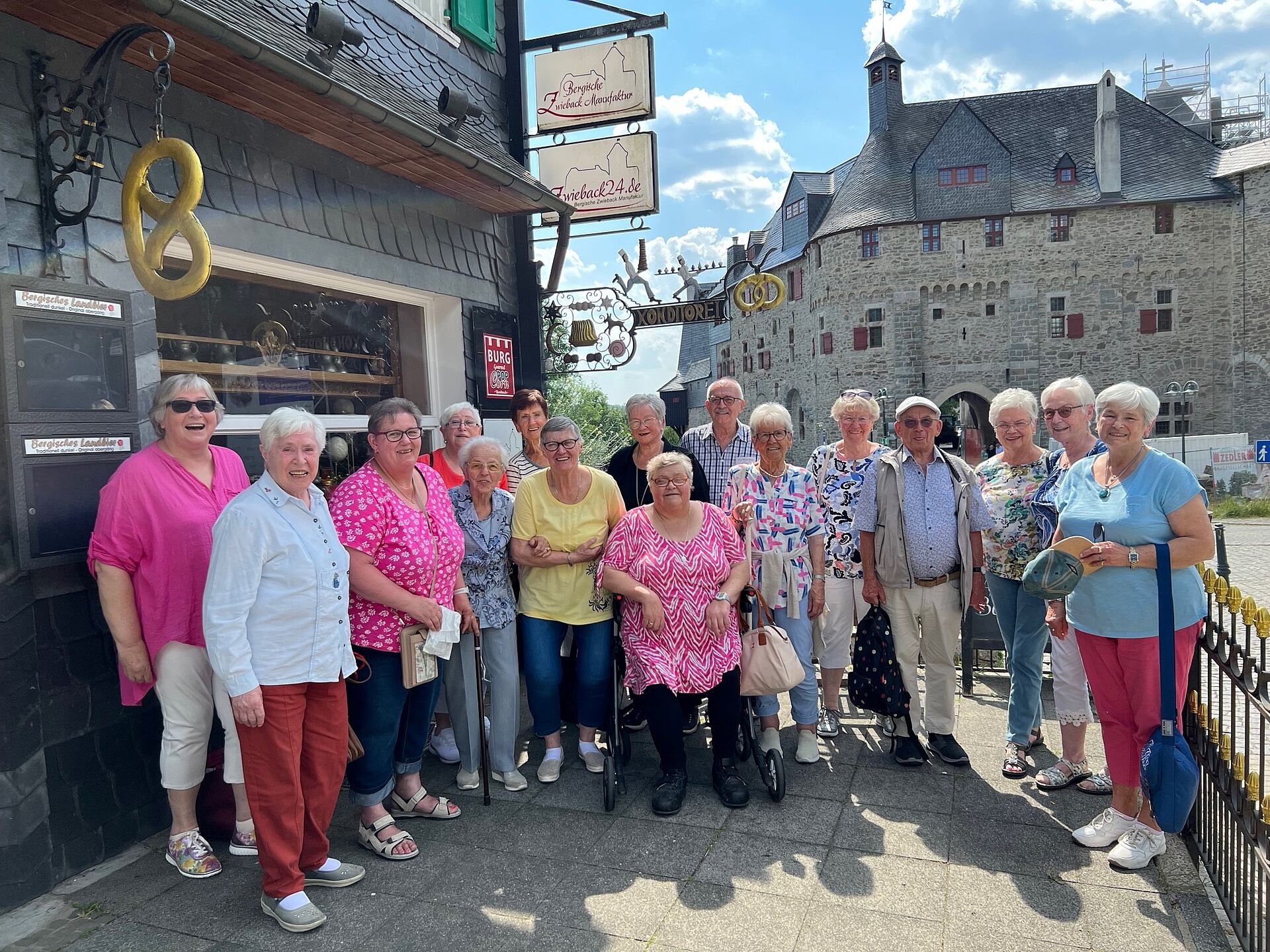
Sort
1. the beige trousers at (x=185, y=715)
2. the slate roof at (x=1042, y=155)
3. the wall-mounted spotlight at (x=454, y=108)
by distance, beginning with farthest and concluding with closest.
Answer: the slate roof at (x=1042, y=155) < the wall-mounted spotlight at (x=454, y=108) < the beige trousers at (x=185, y=715)

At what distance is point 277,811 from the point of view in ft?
9.86

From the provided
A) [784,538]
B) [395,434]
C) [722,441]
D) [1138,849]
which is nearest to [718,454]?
[722,441]

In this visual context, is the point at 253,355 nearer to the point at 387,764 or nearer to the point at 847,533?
the point at 387,764

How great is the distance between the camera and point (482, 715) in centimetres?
404

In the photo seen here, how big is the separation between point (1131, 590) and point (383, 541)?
2915 millimetres

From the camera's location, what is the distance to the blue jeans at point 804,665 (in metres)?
4.44

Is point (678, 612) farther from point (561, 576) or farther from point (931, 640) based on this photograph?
point (931, 640)

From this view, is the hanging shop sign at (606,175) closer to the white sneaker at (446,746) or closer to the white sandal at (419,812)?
the white sneaker at (446,746)

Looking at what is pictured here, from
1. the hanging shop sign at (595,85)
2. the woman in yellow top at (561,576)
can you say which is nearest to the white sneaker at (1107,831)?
the woman in yellow top at (561,576)

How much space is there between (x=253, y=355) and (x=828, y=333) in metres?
35.9


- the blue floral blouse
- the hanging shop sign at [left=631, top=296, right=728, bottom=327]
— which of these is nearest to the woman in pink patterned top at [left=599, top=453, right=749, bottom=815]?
the blue floral blouse

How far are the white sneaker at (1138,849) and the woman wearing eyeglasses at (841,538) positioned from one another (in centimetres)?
159

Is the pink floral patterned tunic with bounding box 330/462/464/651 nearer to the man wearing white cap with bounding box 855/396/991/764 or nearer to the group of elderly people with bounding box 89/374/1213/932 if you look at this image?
the group of elderly people with bounding box 89/374/1213/932

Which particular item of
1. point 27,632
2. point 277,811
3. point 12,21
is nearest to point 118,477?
point 27,632
